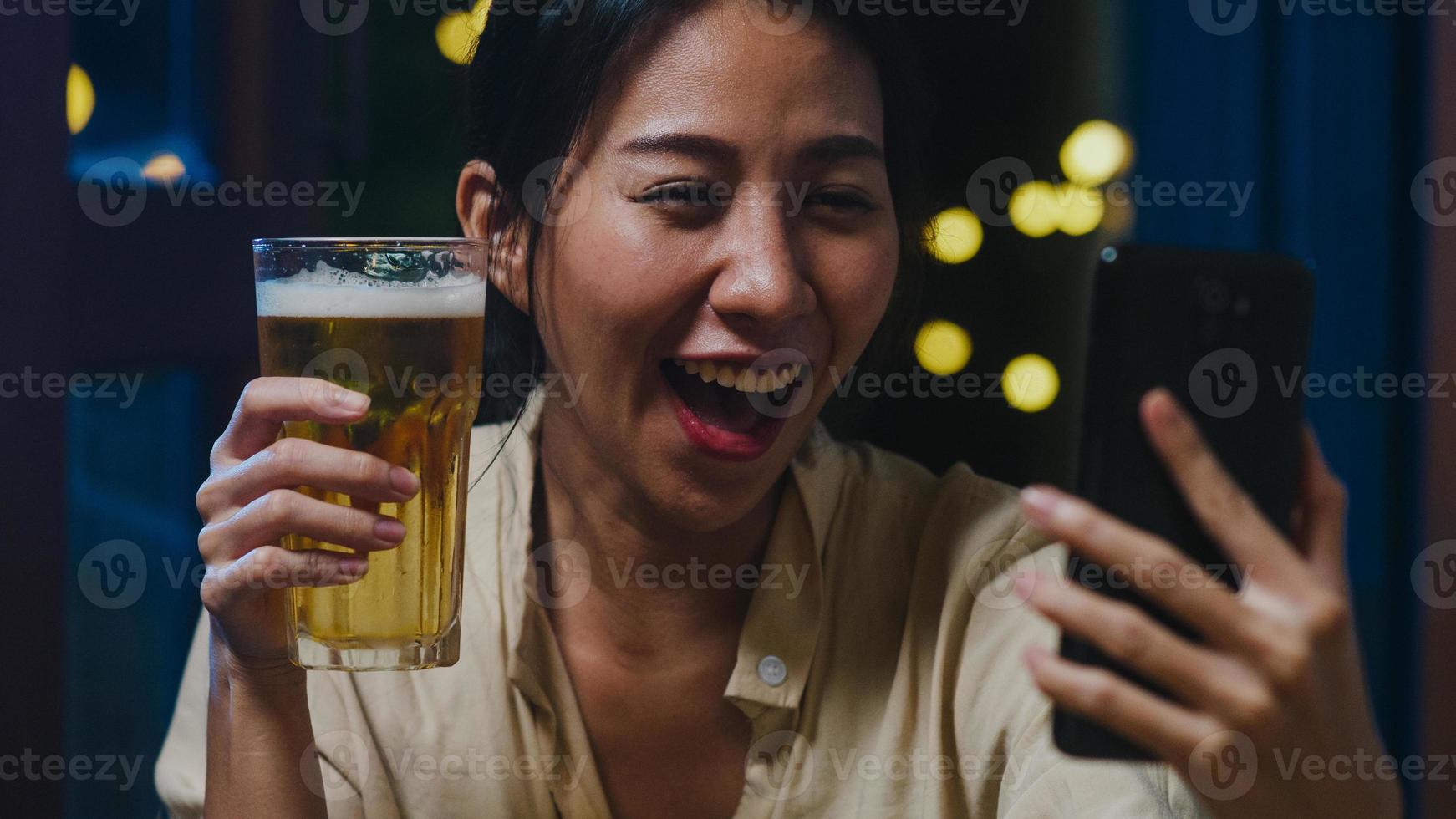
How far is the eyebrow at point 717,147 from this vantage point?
1.26 meters

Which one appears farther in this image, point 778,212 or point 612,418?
point 612,418

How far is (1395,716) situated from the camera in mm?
1827

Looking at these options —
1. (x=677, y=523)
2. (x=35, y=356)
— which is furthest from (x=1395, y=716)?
(x=35, y=356)

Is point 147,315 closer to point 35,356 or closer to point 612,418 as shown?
point 35,356

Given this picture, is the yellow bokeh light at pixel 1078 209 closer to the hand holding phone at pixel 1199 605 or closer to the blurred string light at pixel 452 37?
the blurred string light at pixel 452 37

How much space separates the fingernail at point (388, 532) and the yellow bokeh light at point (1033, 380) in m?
1.46

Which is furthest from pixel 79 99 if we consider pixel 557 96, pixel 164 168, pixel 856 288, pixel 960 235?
pixel 960 235

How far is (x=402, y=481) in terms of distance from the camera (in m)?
1.05

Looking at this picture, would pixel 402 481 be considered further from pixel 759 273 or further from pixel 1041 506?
pixel 1041 506

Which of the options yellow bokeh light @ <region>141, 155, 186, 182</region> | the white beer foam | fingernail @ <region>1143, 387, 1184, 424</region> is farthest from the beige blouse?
yellow bokeh light @ <region>141, 155, 186, 182</region>

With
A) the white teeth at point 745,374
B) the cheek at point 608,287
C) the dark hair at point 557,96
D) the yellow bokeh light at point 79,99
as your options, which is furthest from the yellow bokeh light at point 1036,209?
the yellow bokeh light at point 79,99

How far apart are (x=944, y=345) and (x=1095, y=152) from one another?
1.48 feet

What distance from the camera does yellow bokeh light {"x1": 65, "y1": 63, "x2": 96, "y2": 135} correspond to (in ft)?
6.43

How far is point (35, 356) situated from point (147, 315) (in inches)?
11.9
